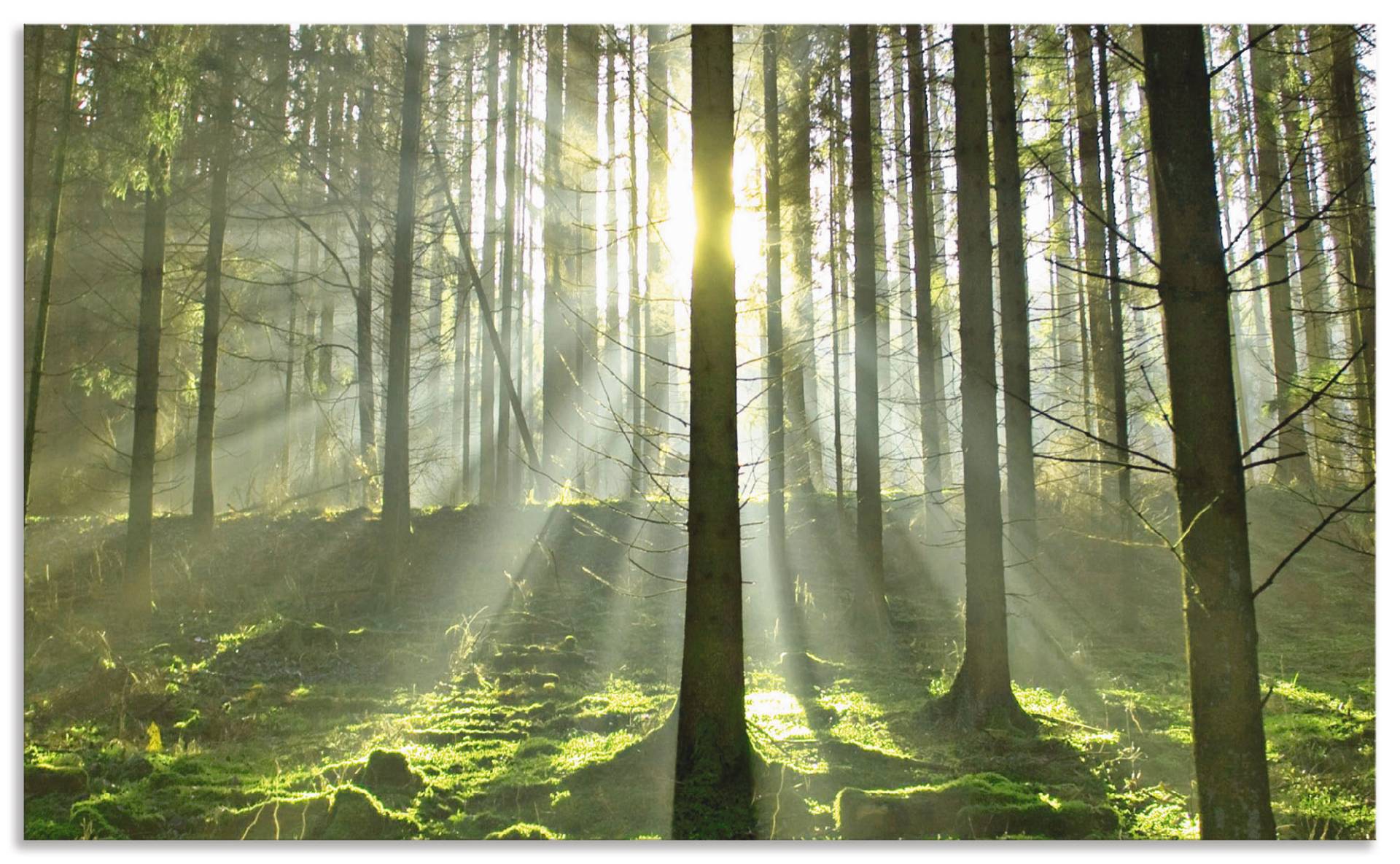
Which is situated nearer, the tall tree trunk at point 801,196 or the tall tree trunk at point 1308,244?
the tall tree trunk at point 1308,244

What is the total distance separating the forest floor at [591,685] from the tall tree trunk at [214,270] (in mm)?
1028

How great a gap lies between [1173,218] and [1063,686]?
7.28 meters

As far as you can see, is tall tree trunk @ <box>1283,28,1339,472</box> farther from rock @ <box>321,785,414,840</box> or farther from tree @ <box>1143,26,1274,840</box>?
rock @ <box>321,785,414,840</box>

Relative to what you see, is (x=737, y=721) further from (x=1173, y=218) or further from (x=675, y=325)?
(x=675, y=325)

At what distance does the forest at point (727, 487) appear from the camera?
16.7 ft

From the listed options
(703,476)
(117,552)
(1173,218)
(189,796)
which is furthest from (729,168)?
(117,552)

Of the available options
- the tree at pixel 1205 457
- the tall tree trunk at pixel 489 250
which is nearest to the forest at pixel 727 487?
the tree at pixel 1205 457

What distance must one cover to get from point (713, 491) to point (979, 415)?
329 centimetres

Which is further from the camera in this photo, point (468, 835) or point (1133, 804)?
point (1133, 804)

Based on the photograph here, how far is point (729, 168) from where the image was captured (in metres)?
5.71

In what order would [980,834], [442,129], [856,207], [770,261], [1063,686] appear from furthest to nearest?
[442,129]
[770,261]
[856,207]
[1063,686]
[980,834]

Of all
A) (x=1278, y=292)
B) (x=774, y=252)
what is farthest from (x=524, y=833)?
(x=1278, y=292)

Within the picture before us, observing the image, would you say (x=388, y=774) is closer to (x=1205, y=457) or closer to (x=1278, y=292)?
(x=1205, y=457)

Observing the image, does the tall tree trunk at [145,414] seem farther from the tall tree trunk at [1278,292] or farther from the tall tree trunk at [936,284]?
the tall tree trunk at [1278,292]
